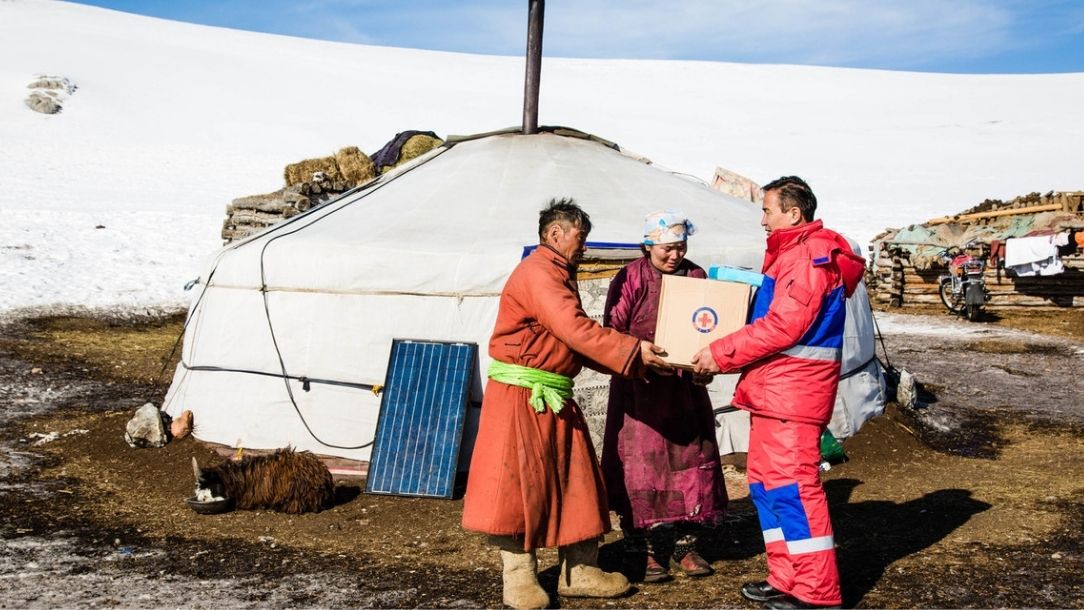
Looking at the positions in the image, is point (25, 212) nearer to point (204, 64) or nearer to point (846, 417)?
point (846, 417)

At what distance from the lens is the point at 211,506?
5324 millimetres

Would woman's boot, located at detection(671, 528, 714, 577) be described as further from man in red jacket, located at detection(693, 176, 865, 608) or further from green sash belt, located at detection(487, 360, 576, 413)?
green sash belt, located at detection(487, 360, 576, 413)

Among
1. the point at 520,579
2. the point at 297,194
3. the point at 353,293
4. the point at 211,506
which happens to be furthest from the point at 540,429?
the point at 297,194

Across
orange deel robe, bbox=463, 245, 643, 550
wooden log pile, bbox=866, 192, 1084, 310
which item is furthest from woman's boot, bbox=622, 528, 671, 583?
wooden log pile, bbox=866, 192, 1084, 310

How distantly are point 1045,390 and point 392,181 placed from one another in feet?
20.2

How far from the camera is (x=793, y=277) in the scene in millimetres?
3531

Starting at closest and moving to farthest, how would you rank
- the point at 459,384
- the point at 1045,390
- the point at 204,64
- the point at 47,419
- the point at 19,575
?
the point at 19,575 < the point at 459,384 < the point at 47,419 < the point at 1045,390 < the point at 204,64

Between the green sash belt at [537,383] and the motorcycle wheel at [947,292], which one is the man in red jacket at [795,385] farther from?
the motorcycle wheel at [947,292]

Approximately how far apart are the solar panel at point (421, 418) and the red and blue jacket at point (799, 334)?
255cm

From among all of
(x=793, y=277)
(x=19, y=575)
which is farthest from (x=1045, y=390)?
(x=19, y=575)

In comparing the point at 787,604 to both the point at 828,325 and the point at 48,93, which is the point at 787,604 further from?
the point at 48,93

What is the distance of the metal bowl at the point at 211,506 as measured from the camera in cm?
532

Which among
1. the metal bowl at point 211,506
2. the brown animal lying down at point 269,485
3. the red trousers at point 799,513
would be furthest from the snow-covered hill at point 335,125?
the red trousers at point 799,513

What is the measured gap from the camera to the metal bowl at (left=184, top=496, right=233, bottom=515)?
532 centimetres
